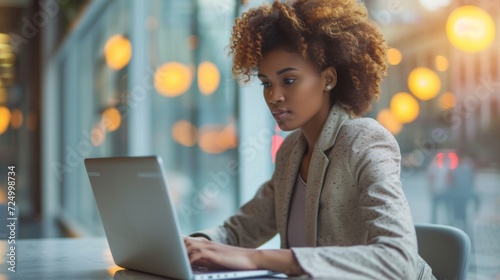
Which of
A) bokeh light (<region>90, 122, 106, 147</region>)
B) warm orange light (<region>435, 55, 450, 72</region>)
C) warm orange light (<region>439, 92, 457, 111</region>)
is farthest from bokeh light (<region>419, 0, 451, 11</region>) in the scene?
bokeh light (<region>90, 122, 106, 147</region>)

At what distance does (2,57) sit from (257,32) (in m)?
5.55

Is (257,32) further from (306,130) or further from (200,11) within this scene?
(200,11)

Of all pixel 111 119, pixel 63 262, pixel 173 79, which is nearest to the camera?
pixel 63 262

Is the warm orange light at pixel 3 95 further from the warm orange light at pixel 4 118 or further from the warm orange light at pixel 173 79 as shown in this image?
the warm orange light at pixel 173 79

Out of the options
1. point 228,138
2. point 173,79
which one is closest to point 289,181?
point 228,138

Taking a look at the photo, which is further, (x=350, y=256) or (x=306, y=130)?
(x=306, y=130)

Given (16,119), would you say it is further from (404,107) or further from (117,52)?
(404,107)

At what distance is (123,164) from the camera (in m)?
1.50

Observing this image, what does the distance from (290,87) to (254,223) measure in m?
0.43

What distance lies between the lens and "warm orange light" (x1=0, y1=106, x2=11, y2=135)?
22.8 ft

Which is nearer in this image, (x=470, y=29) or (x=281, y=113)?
(x=281, y=113)

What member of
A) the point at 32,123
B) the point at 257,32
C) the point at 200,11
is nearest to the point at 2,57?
the point at 32,123

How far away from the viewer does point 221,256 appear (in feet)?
4.90

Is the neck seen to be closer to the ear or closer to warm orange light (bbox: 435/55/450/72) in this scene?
the ear
